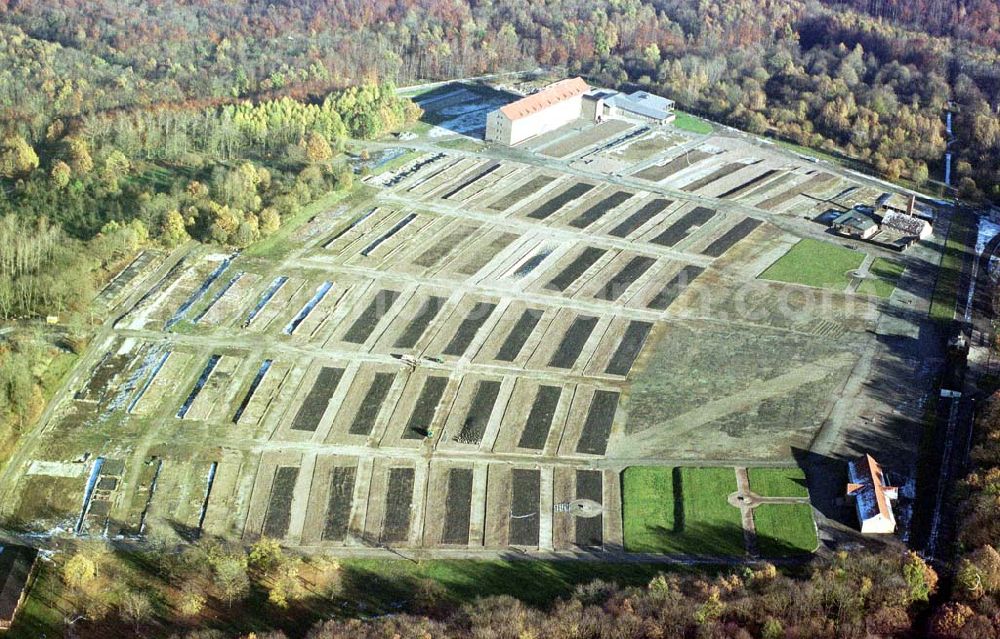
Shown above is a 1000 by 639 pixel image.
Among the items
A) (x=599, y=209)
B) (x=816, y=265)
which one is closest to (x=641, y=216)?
(x=599, y=209)

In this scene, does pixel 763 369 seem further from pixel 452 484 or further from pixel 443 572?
pixel 443 572

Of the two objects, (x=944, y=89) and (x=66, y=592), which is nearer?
(x=66, y=592)

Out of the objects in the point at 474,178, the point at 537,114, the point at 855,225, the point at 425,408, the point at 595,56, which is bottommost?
the point at 425,408

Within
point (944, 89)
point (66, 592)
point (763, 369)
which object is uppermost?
point (944, 89)

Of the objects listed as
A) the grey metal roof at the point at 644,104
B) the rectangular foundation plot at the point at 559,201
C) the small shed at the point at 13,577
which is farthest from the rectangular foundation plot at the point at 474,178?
the small shed at the point at 13,577

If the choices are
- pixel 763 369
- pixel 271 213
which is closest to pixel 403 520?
pixel 763 369

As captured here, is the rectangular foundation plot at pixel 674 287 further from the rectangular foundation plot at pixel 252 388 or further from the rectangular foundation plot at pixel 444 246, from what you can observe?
the rectangular foundation plot at pixel 252 388

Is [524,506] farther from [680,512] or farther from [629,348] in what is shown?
[629,348]
